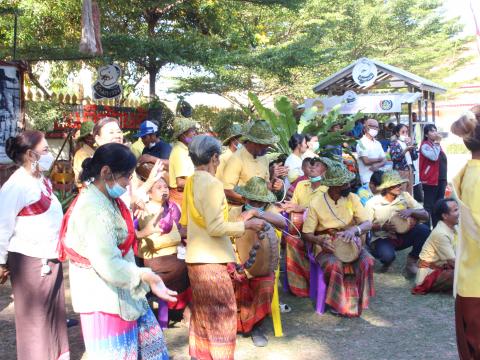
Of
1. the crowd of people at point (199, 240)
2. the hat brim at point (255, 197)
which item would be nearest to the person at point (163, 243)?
the crowd of people at point (199, 240)

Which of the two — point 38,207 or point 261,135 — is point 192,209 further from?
point 261,135

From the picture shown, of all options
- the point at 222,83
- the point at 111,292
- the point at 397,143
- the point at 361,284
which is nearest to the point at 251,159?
the point at 361,284

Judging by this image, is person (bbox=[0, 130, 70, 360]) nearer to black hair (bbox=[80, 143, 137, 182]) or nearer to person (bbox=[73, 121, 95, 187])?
black hair (bbox=[80, 143, 137, 182])

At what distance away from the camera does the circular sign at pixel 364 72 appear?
1209 cm

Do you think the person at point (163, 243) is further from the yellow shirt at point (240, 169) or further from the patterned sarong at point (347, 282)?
the patterned sarong at point (347, 282)

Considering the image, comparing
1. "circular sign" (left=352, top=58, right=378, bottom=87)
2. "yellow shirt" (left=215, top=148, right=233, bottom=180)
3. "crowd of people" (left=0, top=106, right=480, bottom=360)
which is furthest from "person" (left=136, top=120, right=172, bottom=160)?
"circular sign" (left=352, top=58, right=378, bottom=87)

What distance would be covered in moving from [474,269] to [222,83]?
16.7 m

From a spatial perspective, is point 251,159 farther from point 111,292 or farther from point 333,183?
point 111,292

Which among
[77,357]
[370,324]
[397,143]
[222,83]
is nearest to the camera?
[77,357]

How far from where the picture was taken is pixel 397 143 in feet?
31.4

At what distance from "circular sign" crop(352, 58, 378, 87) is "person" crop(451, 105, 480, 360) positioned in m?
9.29

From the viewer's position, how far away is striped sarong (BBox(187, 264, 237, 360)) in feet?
12.2

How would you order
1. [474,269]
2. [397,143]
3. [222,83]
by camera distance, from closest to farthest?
[474,269]
[397,143]
[222,83]

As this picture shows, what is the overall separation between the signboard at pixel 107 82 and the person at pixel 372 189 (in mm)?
5621
